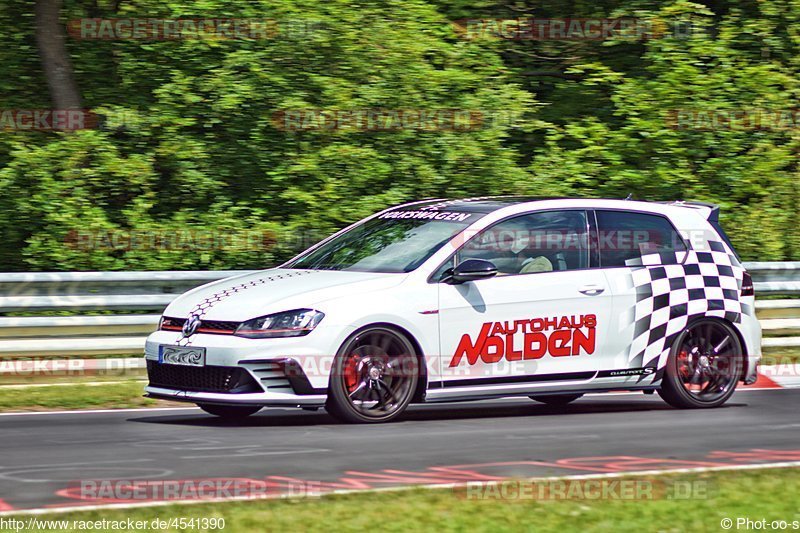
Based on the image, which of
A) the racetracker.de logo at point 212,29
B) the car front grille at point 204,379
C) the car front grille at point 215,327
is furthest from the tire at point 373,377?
the racetracker.de logo at point 212,29

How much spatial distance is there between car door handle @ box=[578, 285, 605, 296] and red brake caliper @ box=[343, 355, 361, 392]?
1.94 metres

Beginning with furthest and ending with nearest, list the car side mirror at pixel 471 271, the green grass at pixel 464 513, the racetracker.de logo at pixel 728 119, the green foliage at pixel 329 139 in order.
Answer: the racetracker.de logo at pixel 728 119 → the green foliage at pixel 329 139 → the car side mirror at pixel 471 271 → the green grass at pixel 464 513

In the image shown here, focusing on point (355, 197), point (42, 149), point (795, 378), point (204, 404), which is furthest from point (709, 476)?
point (42, 149)

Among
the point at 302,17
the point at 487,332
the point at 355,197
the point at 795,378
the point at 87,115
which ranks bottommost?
the point at 795,378

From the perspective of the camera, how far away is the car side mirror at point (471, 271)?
9617mm

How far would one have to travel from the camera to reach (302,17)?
1648cm

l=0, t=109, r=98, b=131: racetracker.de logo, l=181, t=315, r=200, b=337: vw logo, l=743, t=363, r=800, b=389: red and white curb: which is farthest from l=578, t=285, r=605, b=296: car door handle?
l=0, t=109, r=98, b=131: racetracker.de logo

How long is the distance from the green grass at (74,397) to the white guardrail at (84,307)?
32.1 inches

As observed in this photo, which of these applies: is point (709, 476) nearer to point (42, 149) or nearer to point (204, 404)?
point (204, 404)

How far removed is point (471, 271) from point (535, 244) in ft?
2.67

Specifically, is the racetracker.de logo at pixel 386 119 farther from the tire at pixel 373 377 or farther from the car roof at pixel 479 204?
the tire at pixel 373 377

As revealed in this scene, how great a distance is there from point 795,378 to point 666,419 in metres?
3.81

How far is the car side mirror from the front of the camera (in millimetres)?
9617

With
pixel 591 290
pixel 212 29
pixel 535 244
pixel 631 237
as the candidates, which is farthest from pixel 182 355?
pixel 212 29
